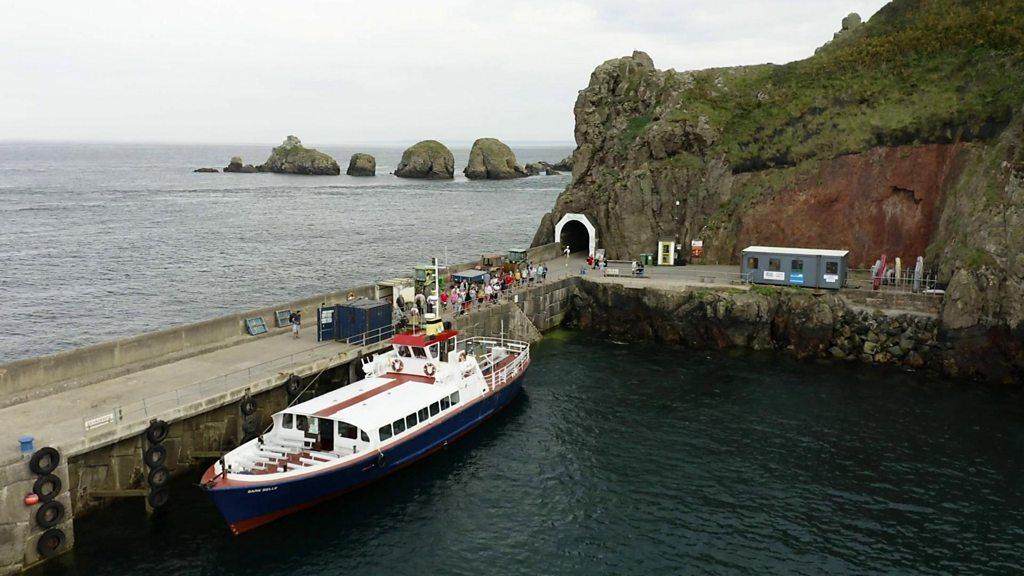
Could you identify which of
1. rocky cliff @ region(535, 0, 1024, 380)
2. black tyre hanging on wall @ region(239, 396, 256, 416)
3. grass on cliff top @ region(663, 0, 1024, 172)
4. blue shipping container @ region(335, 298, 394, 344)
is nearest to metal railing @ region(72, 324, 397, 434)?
blue shipping container @ region(335, 298, 394, 344)

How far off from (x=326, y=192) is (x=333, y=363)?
15659 cm

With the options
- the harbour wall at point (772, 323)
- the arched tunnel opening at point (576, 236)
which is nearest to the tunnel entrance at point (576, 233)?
the arched tunnel opening at point (576, 236)

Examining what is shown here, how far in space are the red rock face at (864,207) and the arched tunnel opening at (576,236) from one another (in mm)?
17515

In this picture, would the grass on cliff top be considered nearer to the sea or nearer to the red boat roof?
the sea

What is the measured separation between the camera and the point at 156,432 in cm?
3259

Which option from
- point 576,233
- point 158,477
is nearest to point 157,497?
point 158,477

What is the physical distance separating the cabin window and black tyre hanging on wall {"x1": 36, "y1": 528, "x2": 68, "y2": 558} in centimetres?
1164

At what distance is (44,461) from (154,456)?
4417 mm

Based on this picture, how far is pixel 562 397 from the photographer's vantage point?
157 ft

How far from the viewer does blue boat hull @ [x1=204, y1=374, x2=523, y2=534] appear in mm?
30656

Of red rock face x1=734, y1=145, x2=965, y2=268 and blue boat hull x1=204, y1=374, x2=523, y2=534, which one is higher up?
red rock face x1=734, y1=145, x2=965, y2=268

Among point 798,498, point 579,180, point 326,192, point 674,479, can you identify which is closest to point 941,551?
point 798,498

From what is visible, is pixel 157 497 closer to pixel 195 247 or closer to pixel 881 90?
pixel 881 90

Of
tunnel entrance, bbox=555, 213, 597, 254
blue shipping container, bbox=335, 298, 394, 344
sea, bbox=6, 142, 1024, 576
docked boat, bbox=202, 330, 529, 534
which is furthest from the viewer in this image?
tunnel entrance, bbox=555, 213, 597, 254
